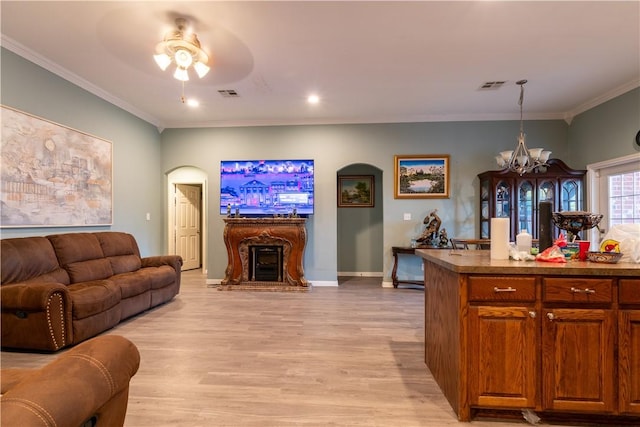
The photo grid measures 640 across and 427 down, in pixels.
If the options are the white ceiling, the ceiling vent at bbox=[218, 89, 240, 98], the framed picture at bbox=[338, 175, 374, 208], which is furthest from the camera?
the framed picture at bbox=[338, 175, 374, 208]

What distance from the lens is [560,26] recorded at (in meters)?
2.71

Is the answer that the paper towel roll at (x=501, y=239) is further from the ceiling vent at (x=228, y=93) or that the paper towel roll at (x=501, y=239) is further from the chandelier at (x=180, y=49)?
the ceiling vent at (x=228, y=93)

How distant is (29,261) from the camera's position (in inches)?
114

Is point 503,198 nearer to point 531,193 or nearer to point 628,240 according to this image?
point 531,193

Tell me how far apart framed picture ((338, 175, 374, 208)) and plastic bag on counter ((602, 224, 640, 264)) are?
4476mm

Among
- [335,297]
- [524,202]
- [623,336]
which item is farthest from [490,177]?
[623,336]

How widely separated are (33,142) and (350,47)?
359cm

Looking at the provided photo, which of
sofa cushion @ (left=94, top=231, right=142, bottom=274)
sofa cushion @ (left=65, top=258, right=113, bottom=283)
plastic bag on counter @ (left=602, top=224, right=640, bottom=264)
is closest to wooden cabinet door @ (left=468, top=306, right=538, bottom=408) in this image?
plastic bag on counter @ (left=602, top=224, right=640, bottom=264)

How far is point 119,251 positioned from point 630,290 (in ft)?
16.7

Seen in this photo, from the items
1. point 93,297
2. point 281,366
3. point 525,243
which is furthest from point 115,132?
point 525,243

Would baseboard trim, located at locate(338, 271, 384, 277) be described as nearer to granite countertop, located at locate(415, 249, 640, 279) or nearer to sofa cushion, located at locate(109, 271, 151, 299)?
sofa cushion, located at locate(109, 271, 151, 299)

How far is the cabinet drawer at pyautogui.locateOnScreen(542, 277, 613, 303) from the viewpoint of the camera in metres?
1.67

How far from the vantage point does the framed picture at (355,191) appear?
20.8 ft

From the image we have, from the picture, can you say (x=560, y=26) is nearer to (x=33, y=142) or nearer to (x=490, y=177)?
(x=490, y=177)
